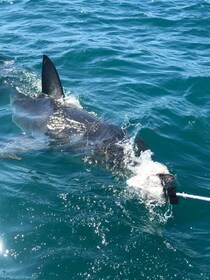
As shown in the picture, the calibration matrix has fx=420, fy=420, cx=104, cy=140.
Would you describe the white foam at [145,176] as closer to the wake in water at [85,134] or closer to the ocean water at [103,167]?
the wake in water at [85,134]

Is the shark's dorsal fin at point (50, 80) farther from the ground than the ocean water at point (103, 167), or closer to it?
farther from the ground

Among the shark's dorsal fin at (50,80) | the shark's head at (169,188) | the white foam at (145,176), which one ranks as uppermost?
the shark's dorsal fin at (50,80)

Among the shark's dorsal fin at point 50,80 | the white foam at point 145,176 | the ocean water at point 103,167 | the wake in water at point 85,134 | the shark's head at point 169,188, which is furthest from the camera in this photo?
the shark's dorsal fin at point 50,80

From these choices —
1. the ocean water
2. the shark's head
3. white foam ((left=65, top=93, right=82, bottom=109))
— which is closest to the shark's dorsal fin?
white foam ((left=65, top=93, right=82, bottom=109))

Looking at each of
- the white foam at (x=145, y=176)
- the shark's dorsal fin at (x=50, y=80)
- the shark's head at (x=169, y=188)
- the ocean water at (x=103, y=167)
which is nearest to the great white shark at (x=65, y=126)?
the shark's dorsal fin at (x=50, y=80)

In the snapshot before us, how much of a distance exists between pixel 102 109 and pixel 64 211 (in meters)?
4.92

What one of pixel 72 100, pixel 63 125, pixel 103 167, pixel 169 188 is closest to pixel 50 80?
pixel 72 100

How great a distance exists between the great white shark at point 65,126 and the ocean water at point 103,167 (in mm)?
319

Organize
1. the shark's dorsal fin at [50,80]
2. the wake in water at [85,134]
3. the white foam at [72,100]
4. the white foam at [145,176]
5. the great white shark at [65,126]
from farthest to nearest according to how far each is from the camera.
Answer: the white foam at [72,100] → the shark's dorsal fin at [50,80] → the great white shark at [65,126] → the wake in water at [85,134] → the white foam at [145,176]

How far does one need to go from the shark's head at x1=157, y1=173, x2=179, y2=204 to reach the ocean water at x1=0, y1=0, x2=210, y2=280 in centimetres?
A: 54

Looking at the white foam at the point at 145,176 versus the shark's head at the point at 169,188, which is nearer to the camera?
the shark's head at the point at 169,188

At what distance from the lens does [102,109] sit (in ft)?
39.8

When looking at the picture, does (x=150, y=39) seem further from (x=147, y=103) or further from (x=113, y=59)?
(x=147, y=103)

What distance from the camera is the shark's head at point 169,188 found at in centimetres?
730
